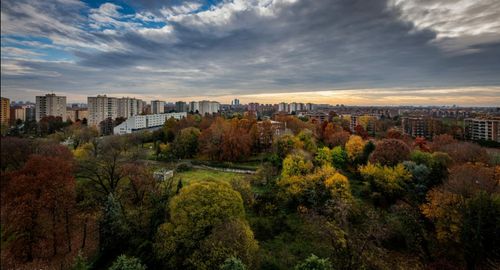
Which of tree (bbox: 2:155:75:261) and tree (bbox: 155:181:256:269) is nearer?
tree (bbox: 155:181:256:269)

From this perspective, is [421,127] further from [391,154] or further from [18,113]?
[18,113]

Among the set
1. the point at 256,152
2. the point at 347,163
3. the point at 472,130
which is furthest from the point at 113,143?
the point at 472,130

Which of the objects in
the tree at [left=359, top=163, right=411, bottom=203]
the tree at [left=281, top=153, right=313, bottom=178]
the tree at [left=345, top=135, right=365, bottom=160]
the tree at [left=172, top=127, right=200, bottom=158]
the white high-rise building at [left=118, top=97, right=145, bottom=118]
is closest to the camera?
the tree at [left=359, top=163, right=411, bottom=203]

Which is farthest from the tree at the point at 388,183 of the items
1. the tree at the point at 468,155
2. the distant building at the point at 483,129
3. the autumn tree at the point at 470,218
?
the distant building at the point at 483,129

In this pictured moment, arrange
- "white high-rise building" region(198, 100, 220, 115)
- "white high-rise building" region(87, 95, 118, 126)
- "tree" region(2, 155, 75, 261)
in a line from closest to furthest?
1. "tree" region(2, 155, 75, 261)
2. "white high-rise building" region(87, 95, 118, 126)
3. "white high-rise building" region(198, 100, 220, 115)

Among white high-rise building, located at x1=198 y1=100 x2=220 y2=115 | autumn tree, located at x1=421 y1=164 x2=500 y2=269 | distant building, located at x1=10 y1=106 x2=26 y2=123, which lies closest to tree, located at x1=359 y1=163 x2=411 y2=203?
autumn tree, located at x1=421 y1=164 x2=500 y2=269

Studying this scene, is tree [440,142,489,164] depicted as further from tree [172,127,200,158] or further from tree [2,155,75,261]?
tree [2,155,75,261]
